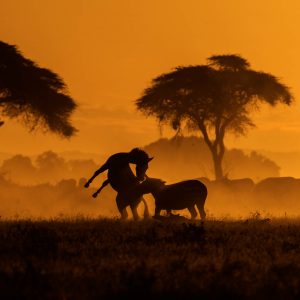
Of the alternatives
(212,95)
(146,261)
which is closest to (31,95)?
(212,95)

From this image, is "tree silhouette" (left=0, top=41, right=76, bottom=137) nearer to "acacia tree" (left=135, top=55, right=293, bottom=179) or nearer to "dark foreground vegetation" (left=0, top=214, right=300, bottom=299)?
"acacia tree" (left=135, top=55, right=293, bottom=179)

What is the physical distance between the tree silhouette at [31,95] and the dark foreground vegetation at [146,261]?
842 inches

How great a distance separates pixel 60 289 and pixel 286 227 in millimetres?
8462

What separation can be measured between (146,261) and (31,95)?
1066 inches

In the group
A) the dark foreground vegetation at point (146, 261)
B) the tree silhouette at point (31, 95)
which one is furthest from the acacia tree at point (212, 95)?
the dark foreground vegetation at point (146, 261)

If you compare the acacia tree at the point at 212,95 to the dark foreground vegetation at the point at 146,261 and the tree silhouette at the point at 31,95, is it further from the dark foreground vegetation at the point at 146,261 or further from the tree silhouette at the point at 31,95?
the dark foreground vegetation at the point at 146,261

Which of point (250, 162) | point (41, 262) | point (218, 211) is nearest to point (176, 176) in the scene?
point (250, 162)

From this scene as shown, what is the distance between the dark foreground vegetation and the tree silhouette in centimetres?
2139

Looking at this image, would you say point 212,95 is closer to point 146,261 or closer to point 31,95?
point 31,95

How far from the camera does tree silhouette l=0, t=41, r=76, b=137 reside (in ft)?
119

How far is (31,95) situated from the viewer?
36.7m

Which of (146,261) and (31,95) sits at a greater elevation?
(31,95)

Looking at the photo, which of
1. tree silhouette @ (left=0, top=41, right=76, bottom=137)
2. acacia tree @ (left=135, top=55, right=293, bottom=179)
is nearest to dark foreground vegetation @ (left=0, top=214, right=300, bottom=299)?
tree silhouette @ (left=0, top=41, right=76, bottom=137)

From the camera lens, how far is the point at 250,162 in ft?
347
